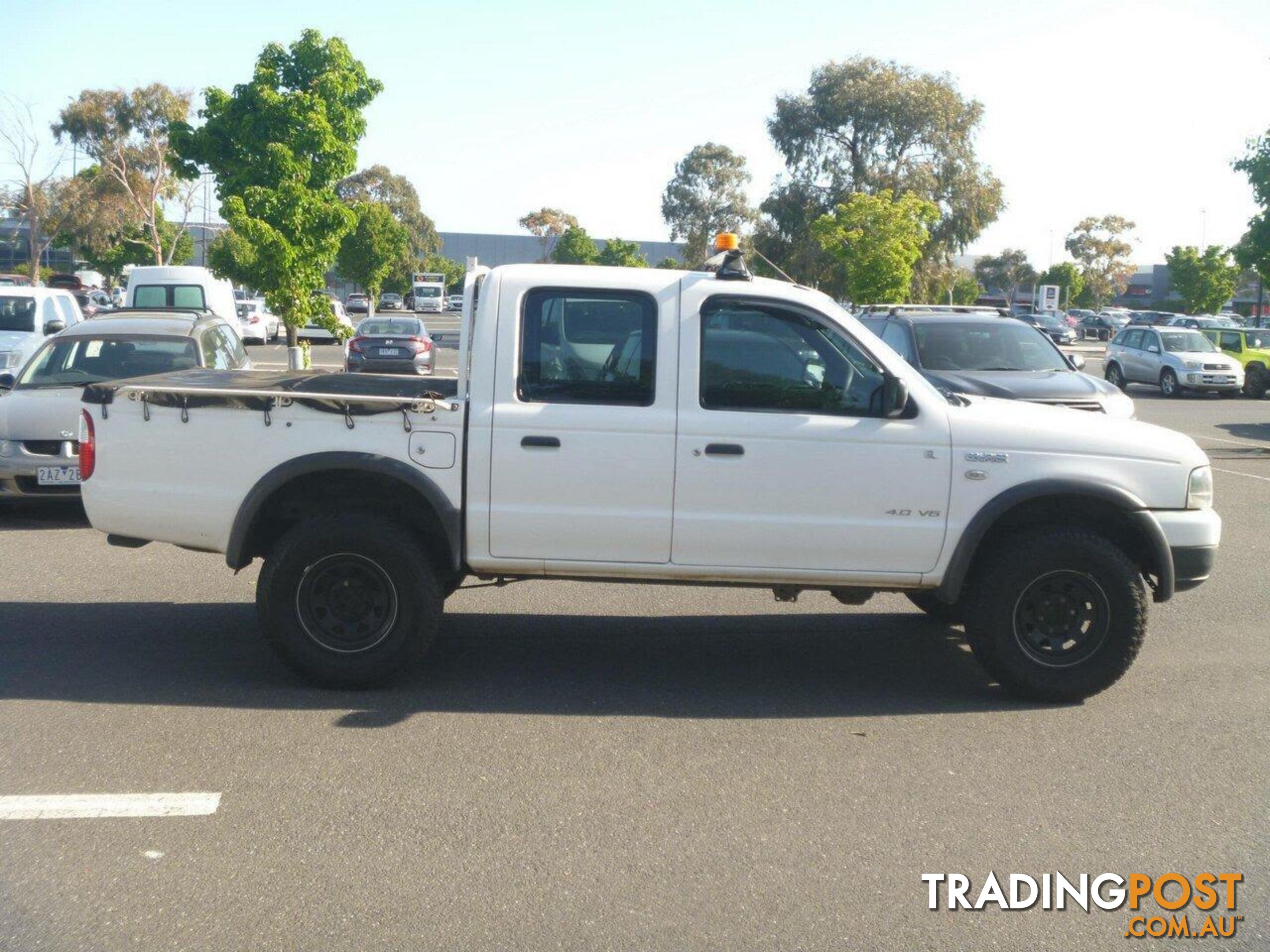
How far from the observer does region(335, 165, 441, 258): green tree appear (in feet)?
289

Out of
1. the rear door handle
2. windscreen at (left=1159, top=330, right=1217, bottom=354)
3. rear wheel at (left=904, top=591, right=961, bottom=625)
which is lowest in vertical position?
rear wheel at (left=904, top=591, right=961, bottom=625)

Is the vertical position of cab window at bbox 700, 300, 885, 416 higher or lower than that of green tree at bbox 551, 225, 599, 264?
lower

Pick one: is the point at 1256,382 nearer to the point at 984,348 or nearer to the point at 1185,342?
the point at 1185,342

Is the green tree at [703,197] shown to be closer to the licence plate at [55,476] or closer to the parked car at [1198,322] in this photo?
the parked car at [1198,322]

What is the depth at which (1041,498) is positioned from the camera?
20.2ft

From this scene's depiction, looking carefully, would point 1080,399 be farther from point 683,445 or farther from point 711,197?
point 711,197

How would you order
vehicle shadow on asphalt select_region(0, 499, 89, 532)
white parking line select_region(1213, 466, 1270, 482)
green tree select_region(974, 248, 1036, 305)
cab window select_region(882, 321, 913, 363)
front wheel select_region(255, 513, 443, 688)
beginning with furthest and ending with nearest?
green tree select_region(974, 248, 1036, 305)
white parking line select_region(1213, 466, 1270, 482)
cab window select_region(882, 321, 913, 363)
vehicle shadow on asphalt select_region(0, 499, 89, 532)
front wheel select_region(255, 513, 443, 688)

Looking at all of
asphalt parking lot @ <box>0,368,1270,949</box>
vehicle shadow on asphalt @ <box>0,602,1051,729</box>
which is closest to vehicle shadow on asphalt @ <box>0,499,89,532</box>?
asphalt parking lot @ <box>0,368,1270,949</box>

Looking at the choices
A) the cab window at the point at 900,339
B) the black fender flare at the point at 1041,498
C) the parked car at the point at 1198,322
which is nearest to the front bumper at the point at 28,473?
the black fender flare at the point at 1041,498

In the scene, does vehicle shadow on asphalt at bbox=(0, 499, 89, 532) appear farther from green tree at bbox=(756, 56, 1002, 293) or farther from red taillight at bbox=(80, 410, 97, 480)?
green tree at bbox=(756, 56, 1002, 293)

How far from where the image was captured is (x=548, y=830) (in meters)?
4.59

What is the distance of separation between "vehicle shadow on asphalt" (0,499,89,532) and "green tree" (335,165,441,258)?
77.1 metres

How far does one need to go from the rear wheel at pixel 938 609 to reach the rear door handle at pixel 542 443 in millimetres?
2557

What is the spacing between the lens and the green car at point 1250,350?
99.6 ft
